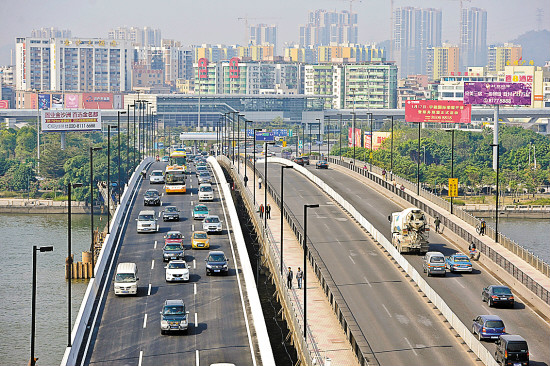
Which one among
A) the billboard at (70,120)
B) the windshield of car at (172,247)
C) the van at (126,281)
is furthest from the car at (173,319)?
the billboard at (70,120)

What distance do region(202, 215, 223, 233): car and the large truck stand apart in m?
15.0

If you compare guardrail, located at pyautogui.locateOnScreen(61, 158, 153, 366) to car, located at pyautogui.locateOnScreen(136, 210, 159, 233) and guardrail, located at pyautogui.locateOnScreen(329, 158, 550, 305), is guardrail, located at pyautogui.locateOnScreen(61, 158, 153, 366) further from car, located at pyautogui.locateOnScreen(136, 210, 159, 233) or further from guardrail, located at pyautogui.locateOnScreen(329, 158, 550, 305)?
guardrail, located at pyautogui.locateOnScreen(329, 158, 550, 305)

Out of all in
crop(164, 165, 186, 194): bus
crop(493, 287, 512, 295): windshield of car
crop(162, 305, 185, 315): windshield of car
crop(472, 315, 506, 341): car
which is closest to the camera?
crop(472, 315, 506, 341): car

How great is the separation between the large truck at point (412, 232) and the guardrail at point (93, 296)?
20.8 meters

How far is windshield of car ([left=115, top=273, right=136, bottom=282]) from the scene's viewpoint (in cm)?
5641

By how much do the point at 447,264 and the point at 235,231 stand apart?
16.9 meters

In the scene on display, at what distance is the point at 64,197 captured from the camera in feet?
484

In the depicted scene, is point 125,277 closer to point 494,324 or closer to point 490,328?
point 490,328

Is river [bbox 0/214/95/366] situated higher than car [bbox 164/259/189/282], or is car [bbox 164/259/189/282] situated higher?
car [bbox 164/259/189/282]

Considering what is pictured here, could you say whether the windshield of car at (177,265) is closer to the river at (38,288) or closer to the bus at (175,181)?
the river at (38,288)

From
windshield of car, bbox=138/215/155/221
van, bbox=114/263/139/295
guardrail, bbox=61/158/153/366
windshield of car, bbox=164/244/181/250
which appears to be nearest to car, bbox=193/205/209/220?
windshield of car, bbox=138/215/155/221

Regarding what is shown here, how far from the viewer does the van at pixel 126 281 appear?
56.1 meters

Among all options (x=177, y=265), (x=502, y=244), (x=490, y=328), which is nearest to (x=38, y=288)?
(x=177, y=265)

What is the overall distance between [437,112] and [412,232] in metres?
101
